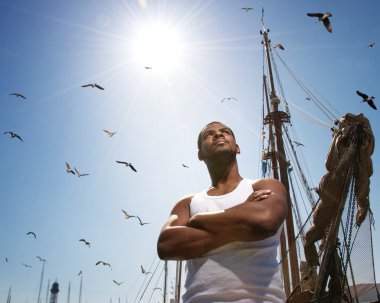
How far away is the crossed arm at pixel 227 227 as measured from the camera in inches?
79.6

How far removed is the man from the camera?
1887mm

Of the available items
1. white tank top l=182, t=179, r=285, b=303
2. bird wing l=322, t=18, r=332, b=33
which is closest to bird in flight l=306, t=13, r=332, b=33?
bird wing l=322, t=18, r=332, b=33

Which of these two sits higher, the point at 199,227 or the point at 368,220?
the point at 368,220

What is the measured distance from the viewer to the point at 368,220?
6148 mm

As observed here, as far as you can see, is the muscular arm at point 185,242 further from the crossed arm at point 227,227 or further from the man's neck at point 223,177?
the man's neck at point 223,177

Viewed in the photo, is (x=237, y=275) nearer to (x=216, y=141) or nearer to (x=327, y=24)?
(x=216, y=141)

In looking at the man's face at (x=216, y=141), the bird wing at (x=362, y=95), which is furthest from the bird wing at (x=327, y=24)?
the man's face at (x=216, y=141)

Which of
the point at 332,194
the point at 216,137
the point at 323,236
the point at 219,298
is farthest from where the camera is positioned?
the point at 323,236

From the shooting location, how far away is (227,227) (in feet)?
6.72

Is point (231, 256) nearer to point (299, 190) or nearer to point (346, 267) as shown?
point (346, 267)

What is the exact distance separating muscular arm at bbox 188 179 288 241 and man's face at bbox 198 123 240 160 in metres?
0.62

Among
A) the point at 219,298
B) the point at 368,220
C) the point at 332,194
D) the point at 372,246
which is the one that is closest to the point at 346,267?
the point at 372,246

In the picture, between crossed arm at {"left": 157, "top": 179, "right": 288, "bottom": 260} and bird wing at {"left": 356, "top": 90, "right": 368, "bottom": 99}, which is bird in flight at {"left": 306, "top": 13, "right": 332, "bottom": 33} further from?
crossed arm at {"left": 157, "top": 179, "right": 288, "bottom": 260}

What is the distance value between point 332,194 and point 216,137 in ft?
13.3
